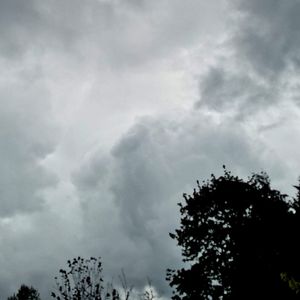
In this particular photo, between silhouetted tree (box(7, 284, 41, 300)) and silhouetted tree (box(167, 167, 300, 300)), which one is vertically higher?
silhouetted tree (box(7, 284, 41, 300))

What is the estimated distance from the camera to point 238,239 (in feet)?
93.5

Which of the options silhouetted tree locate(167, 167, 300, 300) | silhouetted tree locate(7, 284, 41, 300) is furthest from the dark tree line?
silhouetted tree locate(7, 284, 41, 300)

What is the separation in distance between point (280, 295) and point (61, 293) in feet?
54.1

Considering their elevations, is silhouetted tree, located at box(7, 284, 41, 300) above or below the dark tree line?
above

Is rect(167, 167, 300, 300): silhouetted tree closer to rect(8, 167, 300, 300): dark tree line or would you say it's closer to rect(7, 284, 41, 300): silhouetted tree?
rect(8, 167, 300, 300): dark tree line

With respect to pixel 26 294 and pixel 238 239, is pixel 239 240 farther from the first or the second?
pixel 26 294

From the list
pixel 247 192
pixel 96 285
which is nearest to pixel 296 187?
pixel 247 192

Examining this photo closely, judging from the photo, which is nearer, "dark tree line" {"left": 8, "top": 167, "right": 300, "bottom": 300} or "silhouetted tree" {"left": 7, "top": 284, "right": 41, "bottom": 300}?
"dark tree line" {"left": 8, "top": 167, "right": 300, "bottom": 300}

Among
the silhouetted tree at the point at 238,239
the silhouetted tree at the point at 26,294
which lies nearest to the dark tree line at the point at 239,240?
the silhouetted tree at the point at 238,239

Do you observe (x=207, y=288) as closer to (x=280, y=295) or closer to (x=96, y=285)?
(x=280, y=295)

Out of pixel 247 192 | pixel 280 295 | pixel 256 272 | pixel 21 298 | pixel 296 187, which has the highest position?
pixel 21 298

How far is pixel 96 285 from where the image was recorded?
693 inches

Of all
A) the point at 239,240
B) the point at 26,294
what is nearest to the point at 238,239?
the point at 239,240

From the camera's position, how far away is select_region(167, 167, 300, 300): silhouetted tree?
1028 inches
